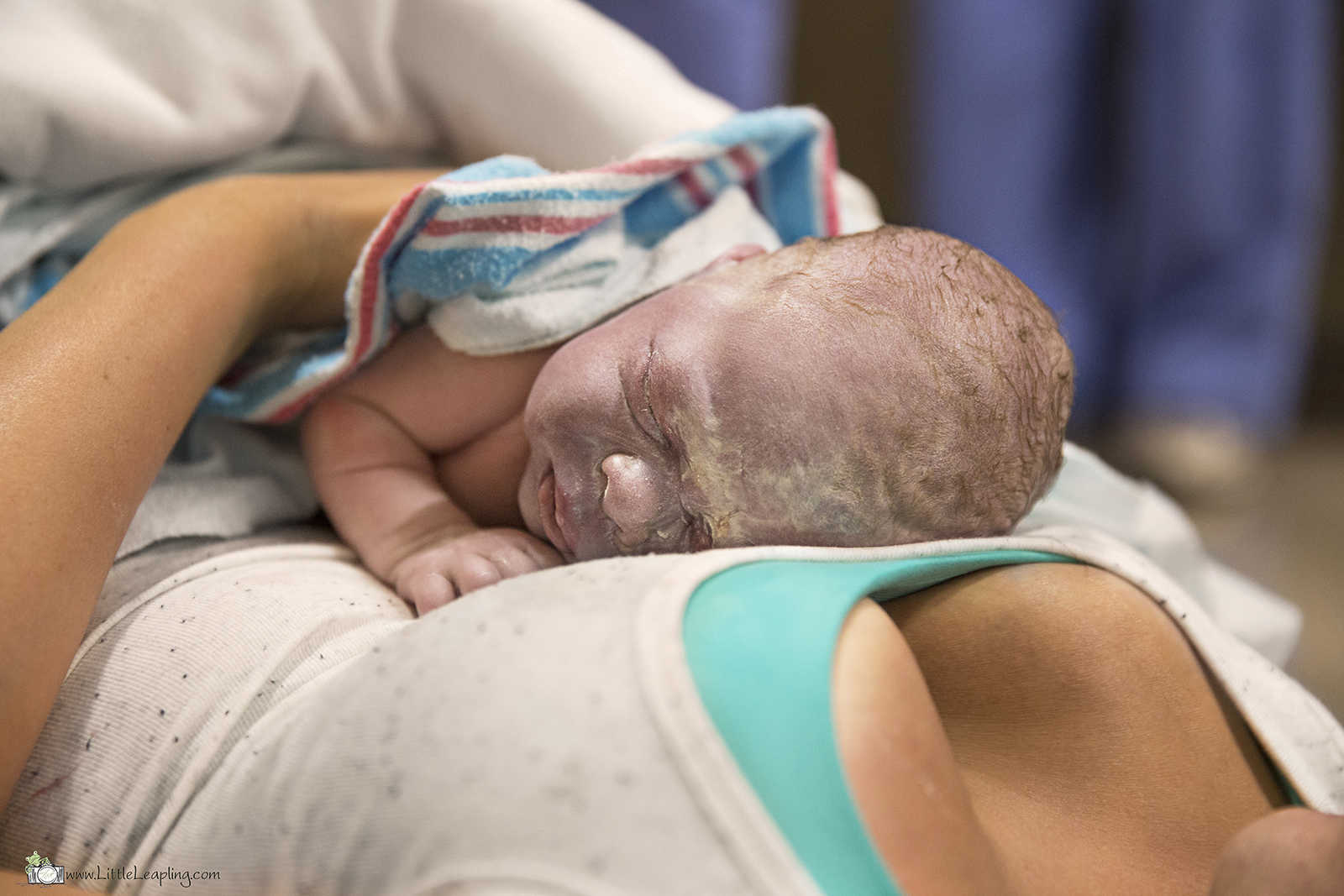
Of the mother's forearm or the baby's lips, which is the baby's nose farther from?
the mother's forearm

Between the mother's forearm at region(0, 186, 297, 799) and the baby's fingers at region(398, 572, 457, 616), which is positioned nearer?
the mother's forearm at region(0, 186, 297, 799)

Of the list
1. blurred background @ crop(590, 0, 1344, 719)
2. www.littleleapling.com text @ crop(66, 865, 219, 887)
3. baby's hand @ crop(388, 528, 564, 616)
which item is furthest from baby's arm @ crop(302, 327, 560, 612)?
blurred background @ crop(590, 0, 1344, 719)

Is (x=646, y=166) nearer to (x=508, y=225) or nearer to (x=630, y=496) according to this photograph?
(x=508, y=225)

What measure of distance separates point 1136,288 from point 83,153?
5.81 ft

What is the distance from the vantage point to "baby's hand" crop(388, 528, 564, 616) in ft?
2.31

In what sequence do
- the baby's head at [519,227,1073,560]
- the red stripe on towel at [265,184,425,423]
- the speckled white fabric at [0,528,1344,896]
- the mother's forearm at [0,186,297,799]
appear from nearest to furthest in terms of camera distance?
the speckled white fabric at [0,528,1344,896] → the mother's forearm at [0,186,297,799] → the baby's head at [519,227,1073,560] → the red stripe on towel at [265,184,425,423]

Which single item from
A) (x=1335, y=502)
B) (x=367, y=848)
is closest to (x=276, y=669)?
(x=367, y=848)

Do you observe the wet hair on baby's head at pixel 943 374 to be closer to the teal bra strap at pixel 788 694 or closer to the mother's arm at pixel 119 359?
the teal bra strap at pixel 788 694

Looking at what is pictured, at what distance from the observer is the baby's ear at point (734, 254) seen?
2.70 ft

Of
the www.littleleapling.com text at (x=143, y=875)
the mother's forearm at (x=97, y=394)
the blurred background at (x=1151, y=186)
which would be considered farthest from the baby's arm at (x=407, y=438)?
the blurred background at (x=1151, y=186)

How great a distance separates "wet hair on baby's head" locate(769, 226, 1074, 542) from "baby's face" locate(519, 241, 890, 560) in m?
0.02

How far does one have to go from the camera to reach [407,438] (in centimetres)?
86

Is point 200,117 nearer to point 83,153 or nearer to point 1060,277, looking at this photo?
point 83,153

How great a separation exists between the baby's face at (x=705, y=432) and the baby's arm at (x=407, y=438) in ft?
0.29
